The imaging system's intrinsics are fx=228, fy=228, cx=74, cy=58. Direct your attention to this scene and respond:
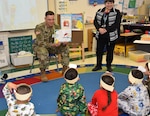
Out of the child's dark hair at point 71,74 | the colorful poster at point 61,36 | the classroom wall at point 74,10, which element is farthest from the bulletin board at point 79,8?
the child's dark hair at point 71,74

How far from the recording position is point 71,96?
8.01 ft

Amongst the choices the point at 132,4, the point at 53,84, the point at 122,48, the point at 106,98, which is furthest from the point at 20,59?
the point at 132,4

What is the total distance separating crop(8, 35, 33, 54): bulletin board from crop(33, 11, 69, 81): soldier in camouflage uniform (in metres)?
1.15

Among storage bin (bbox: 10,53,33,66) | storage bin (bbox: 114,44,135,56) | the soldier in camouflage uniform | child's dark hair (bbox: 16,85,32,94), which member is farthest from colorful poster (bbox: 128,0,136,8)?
child's dark hair (bbox: 16,85,32,94)

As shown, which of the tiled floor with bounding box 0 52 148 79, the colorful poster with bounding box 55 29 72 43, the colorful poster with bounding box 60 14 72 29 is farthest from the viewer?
the colorful poster with bounding box 60 14 72 29

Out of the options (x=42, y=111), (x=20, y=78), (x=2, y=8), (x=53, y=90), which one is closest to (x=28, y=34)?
(x=2, y=8)

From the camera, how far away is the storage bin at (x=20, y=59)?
468 cm

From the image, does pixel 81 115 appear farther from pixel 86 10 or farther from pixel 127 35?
pixel 86 10

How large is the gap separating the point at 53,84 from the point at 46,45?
0.70m

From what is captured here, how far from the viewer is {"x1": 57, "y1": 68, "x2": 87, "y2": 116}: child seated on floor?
8.00ft

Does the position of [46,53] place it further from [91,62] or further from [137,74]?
[137,74]

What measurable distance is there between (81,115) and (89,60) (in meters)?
2.59

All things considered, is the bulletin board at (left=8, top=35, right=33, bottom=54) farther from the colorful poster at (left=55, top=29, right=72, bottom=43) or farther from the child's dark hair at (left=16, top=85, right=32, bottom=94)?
the child's dark hair at (left=16, top=85, right=32, bottom=94)

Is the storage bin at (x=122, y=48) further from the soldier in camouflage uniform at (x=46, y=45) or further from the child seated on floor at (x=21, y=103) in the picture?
the child seated on floor at (x=21, y=103)
